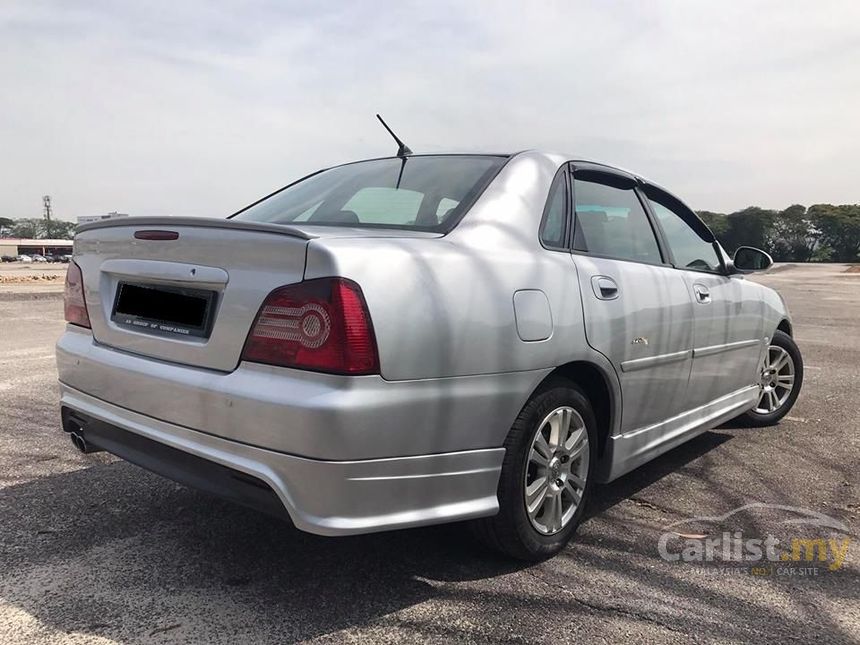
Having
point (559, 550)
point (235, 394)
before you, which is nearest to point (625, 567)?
point (559, 550)

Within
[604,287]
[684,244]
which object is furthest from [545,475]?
[684,244]

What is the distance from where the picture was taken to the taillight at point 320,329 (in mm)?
2006

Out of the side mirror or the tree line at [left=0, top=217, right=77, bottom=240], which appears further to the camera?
the tree line at [left=0, top=217, right=77, bottom=240]

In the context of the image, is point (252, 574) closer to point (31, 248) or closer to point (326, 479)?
point (326, 479)

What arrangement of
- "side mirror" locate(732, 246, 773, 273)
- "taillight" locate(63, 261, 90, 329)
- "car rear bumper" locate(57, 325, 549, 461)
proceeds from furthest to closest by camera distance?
"side mirror" locate(732, 246, 773, 273) → "taillight" locate(63, 261, 90, 329) → "car rear bumper" locate(57, 325, 549, 461)

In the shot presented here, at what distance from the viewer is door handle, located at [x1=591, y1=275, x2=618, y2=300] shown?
284 cm

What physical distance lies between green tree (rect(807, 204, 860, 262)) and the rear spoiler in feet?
318

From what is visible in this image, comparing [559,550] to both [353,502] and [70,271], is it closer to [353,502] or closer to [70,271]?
[353,502]

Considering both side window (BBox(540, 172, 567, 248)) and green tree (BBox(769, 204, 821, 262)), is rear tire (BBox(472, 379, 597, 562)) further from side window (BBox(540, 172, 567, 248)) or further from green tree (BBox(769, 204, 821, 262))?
green tree (BBox(769, 204, 821, 262))

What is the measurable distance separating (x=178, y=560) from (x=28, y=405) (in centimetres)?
320

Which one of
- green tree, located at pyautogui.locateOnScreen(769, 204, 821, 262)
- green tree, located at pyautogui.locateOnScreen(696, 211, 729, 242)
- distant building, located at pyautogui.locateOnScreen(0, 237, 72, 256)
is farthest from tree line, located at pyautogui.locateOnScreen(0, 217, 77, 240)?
green tree, located at pyautogui.locateOnScreen(696, 211, 729, 242)

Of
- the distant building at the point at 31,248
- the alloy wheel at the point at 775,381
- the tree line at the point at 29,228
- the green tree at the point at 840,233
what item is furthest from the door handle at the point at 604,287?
the tree line at the point at 29,228

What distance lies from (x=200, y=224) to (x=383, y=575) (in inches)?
57.0

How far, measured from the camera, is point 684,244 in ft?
12.8
